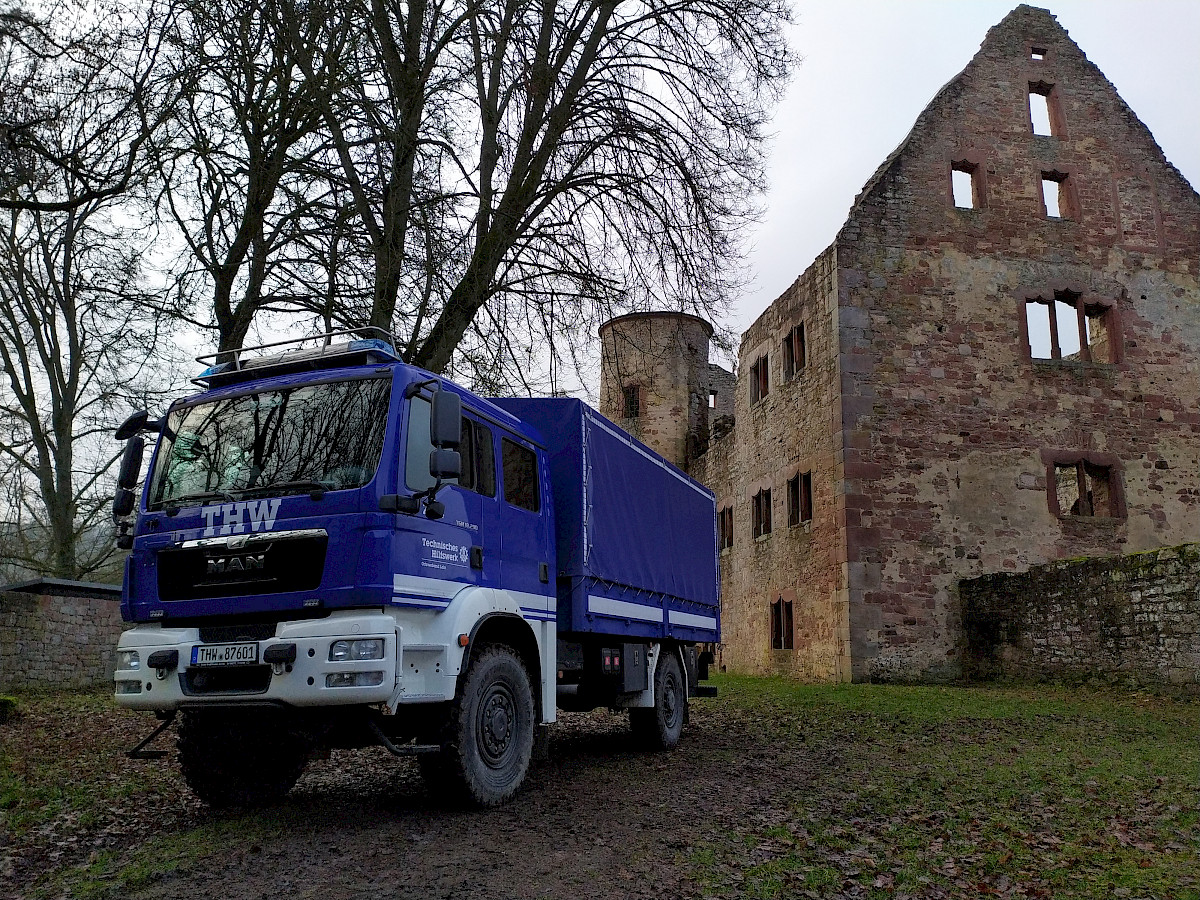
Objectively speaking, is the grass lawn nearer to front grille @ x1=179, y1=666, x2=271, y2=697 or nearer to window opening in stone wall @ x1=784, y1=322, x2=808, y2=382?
front grille @ x1=179, y1=666, x2=271, y2=697

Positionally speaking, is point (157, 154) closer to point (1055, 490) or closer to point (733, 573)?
point (1055, 490)

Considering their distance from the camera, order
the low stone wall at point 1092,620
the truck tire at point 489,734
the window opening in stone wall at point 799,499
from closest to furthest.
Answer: the truck tire at point 489,734 → the low stone wall at point 1092,620 → the window opening in stone wall at point 799,499

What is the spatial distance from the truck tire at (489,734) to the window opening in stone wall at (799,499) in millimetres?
13790

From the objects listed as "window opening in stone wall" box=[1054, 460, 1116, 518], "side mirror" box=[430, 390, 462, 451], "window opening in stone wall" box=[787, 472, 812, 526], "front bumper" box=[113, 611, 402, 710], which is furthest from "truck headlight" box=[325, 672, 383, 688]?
"window opening in stone wall" box=[1054, 460, 1116, 518]

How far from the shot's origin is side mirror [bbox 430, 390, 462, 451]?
548cm

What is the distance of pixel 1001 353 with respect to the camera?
1852 centimetres

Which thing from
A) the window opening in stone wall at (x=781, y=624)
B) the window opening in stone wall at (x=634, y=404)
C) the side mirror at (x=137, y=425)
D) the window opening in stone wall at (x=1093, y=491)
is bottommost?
the window opening in stone wall at (x=781, y=624)

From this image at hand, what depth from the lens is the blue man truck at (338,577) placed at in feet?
17.1

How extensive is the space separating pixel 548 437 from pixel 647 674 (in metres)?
2.69

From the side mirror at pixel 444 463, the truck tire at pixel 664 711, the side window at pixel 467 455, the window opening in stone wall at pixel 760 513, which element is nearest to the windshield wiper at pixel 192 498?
the side mirror at pixel 444 463

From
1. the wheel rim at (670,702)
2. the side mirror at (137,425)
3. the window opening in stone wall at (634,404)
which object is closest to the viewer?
the side mirror at (137,425)

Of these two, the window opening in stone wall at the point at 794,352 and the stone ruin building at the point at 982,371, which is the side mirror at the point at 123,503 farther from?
the window opening in stone wall at the point at 794,352

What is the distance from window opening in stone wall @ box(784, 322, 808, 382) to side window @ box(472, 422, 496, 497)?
47.3ft

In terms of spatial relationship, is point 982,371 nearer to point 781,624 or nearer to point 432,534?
point 781,624
